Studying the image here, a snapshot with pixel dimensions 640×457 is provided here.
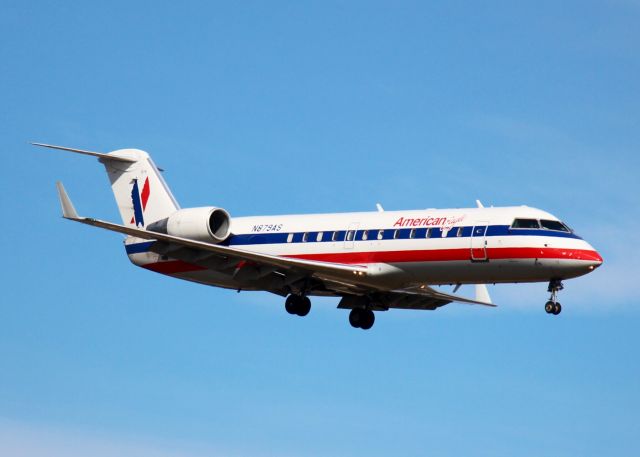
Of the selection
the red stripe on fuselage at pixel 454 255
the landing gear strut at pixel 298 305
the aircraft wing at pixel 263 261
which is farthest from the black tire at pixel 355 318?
the red stripe on fuselage at pixel 454 255

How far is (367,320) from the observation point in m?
42.6

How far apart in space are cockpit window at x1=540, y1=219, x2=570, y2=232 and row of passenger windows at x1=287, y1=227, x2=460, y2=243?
227 centimetres

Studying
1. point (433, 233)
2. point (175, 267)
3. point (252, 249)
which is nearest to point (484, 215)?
point (433, 233)

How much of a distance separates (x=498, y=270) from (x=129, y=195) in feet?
44.2

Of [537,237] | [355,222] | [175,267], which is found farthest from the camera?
[175,267]

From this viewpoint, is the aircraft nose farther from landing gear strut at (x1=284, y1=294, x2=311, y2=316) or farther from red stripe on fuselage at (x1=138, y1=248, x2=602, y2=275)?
landing gear strut at (x1=284, y1=294, x2=311, y2=316)

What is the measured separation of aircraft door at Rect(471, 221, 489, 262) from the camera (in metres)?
37.7

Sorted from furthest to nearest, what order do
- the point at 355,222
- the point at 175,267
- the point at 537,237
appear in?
the point at 175,267 → the point at 355,222 → the point at 537,237

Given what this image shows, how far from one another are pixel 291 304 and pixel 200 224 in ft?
12.2

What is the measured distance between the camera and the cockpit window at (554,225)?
3809cm

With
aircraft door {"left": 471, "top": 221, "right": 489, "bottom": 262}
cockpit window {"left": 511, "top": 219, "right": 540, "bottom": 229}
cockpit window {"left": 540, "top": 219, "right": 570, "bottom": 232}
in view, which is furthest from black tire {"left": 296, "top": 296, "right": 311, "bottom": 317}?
cockpit window {"left": 540, "top": 219, "right": 570, "bottom": 232}

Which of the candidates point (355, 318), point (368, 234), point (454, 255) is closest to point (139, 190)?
point (355, 318)

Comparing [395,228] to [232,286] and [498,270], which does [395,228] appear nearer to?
[498,270]

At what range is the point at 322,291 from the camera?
41.6 m
